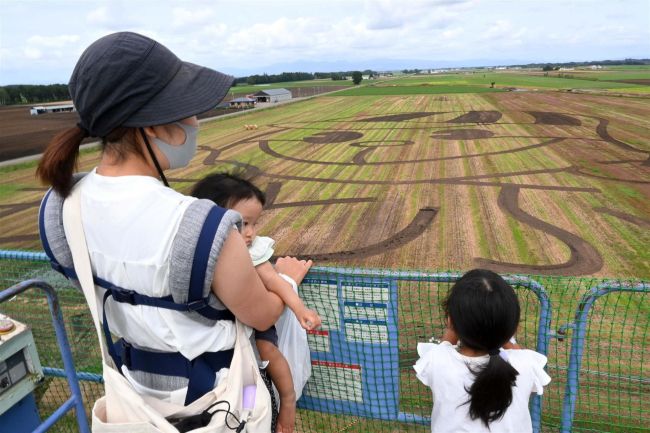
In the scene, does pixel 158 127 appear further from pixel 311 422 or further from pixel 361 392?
pixel 311 422

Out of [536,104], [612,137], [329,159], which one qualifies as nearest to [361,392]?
[329,159]

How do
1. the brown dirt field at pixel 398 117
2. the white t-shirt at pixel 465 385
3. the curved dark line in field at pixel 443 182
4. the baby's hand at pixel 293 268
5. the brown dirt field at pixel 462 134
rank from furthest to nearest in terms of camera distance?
1. the brown dirt field at pixel 398 117
2. the brown dirt field at pixel 462 134
3. the curved dark line in field at pixel 443 182
4. the baby's hand at pixel 293 268
5. the white t-shirt at pixel 465 385

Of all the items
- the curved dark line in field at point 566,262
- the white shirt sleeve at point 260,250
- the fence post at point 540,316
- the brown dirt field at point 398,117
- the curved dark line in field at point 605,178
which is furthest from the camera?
the brown dirt field at point 398,117

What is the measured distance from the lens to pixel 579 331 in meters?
2.47

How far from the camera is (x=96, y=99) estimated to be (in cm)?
130

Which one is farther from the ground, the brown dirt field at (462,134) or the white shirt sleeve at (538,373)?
the white shirt sleeve at (538,373)

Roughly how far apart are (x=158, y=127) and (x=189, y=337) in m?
0.72

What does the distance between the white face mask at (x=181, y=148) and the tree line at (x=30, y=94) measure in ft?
334

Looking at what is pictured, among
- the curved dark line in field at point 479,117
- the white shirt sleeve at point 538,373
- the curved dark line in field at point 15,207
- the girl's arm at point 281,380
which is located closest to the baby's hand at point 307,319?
the girl's arm at point 281,380

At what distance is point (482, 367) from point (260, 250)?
1195 mm

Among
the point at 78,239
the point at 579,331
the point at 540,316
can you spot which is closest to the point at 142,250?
the point at 78,239

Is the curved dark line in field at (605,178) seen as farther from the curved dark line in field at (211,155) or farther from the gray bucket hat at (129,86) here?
the gray bucket hat at (129,86)

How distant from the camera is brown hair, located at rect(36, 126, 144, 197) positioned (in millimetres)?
1398

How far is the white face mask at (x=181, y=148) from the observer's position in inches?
57.9
